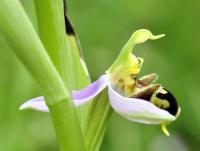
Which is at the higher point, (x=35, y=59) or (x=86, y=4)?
(x=35, y=59)

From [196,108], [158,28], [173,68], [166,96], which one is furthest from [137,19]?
[166,96]

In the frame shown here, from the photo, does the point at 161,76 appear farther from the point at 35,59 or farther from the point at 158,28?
the point at 35,59

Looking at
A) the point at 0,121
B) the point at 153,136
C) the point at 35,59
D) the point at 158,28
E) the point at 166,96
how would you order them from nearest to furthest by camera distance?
the point at 35,59 → the point at 166,96 → the point at 0,121 → the point at 153,136 → the point at 158,28

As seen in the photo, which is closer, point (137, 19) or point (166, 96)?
point (166, 96)

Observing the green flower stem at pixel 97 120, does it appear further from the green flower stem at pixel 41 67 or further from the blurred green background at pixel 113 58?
the blurred green background at pixel 113 58

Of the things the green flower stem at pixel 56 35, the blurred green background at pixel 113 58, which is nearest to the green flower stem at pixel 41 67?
the green flower stem at pixel 56 35

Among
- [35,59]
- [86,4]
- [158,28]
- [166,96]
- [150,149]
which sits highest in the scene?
[35,59]
